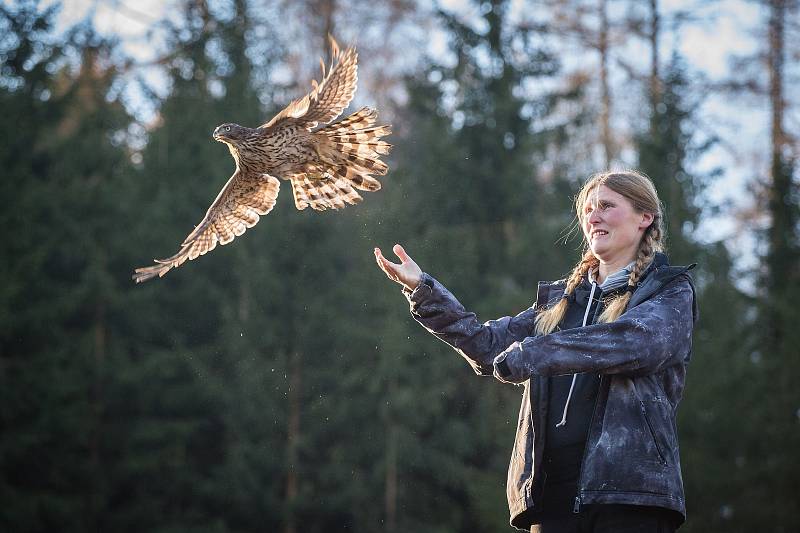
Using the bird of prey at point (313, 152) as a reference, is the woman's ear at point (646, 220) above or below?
below

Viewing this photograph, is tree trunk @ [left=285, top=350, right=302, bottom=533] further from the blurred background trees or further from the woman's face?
the woman's face

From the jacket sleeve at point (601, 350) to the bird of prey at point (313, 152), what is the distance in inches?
94.5

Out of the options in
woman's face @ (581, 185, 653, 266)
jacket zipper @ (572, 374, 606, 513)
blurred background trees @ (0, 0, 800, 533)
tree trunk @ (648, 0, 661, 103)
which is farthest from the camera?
tree trunk @ (648, 0, 661, 103)

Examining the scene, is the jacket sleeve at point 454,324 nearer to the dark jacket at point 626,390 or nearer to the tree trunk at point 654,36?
the dark jacket at point 626,390

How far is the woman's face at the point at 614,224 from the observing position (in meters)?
3.68

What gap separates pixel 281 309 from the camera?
17.8m

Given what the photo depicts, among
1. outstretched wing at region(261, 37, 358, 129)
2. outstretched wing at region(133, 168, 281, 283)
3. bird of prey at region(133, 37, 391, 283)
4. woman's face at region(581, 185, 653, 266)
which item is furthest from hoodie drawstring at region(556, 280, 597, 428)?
outstretched wing at region(133, 168, 281, 283)

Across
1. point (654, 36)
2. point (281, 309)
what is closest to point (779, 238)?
point (654, 36)

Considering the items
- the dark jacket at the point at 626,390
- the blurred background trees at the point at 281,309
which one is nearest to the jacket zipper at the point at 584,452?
the dark jacket at the point at 626,390

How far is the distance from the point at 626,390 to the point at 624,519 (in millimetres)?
398

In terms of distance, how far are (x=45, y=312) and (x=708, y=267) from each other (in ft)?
33.8

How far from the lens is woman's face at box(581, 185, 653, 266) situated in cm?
368

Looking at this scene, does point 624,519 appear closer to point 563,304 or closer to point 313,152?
point 563,304

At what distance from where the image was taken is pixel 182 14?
20.3 metres
